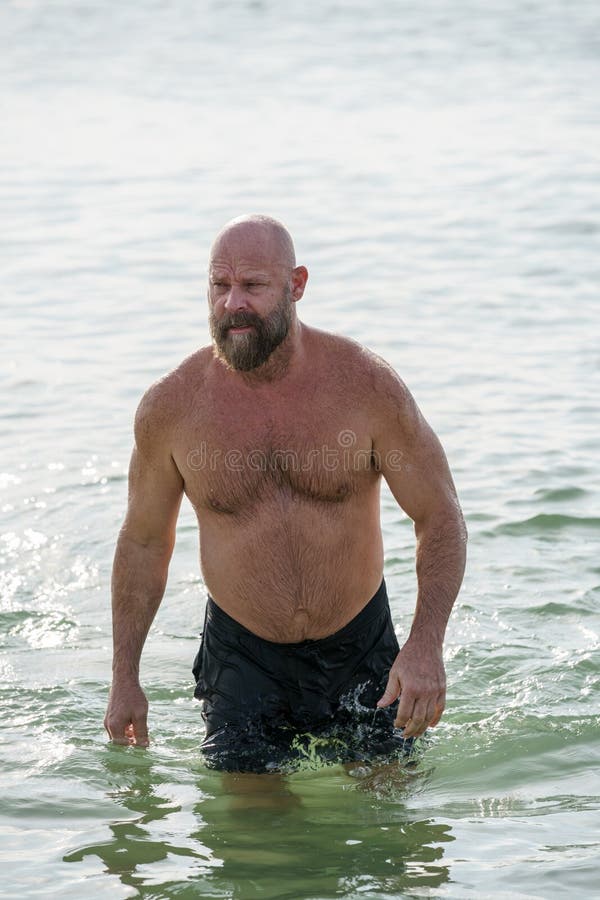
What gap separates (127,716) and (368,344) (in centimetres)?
624

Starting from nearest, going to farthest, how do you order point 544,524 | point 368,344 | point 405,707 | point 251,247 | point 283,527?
point 405,707
point 251,247
point 283,527
point 544,524
point 368,344

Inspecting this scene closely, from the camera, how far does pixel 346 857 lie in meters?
4.71

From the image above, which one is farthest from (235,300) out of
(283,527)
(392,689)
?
(392,689)

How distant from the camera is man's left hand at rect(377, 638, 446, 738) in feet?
15.3

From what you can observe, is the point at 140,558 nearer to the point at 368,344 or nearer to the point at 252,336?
the point at 252,336

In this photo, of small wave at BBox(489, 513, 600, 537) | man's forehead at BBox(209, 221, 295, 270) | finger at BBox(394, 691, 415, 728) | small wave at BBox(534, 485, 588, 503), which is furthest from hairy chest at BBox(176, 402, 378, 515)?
small wave at BBox(534, 485, 588, 503)

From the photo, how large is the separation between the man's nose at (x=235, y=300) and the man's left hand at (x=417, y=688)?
1171 mm

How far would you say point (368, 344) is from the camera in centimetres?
1098

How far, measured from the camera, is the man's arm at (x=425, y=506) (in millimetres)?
4809

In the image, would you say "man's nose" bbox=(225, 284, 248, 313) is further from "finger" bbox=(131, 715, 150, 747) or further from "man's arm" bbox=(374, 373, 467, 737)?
"finger" bbox=(131, 715, 150, 747)

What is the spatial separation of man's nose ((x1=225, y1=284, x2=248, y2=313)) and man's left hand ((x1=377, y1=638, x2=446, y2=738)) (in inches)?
46.1

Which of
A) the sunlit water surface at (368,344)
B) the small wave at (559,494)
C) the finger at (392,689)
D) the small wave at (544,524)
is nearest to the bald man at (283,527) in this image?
the finger at (392,689)

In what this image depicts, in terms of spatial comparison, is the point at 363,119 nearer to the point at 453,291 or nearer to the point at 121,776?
the point at 453,291

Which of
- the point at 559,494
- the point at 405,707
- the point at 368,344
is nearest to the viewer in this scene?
the point at 405,707
